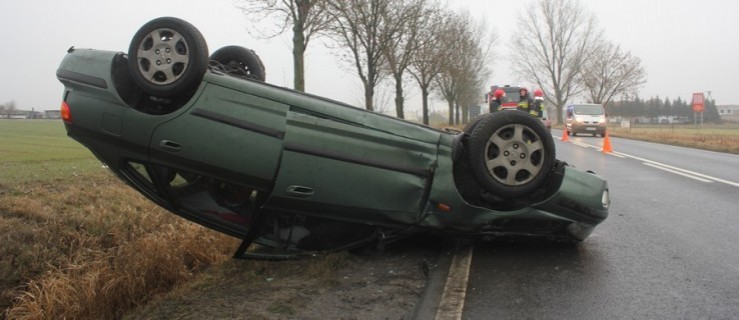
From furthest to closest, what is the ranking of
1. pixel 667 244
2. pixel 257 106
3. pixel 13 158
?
pixel 13 158, pixel 667 244, pixel 257 106

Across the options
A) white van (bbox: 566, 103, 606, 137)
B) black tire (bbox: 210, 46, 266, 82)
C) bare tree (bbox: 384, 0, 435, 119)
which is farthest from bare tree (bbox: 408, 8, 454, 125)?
black tire (bbox: 210, 46, 266, 82)

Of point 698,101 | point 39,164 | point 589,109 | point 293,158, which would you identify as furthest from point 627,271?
point 698,101

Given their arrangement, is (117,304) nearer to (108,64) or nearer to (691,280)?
(108,64)

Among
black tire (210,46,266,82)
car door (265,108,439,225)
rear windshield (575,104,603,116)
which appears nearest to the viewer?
car door (265,108,439,225)

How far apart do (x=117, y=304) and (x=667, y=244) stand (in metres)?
5.01

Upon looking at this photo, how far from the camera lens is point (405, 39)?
21.8 metres

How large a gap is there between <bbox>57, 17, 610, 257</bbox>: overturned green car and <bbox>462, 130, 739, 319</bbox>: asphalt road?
0.36 metres

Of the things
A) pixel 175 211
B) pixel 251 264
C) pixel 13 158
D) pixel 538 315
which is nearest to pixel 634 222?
pixel 538 315

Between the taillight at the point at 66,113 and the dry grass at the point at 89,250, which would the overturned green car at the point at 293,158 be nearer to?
the taillight at the point at 66,113

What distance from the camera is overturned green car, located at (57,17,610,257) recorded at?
12.3 ft

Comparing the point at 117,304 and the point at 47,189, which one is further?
the point at 47,189

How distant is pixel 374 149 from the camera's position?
154 inches

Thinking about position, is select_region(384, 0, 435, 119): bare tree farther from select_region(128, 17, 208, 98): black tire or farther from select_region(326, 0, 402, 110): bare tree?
select_region(128, 17, 208, 98): black tire

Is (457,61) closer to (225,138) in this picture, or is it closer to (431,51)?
(431,51)
